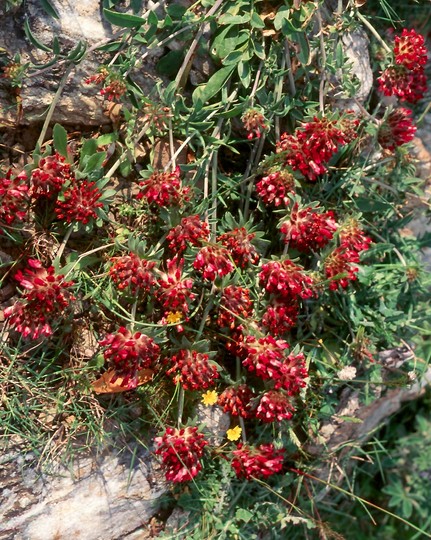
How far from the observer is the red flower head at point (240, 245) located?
10.4ft

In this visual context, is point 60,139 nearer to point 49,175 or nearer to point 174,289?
point 49,175

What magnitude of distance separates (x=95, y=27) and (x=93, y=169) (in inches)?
28.2

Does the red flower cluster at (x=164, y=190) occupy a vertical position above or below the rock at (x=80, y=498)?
above

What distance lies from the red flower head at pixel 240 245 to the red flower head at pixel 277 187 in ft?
0.68

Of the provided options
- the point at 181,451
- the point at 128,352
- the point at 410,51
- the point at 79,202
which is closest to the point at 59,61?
the point at 79,202

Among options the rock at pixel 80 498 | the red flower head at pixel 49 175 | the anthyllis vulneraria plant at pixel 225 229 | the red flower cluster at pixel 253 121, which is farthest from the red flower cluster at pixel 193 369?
the red flower cluster at pixel 253 121

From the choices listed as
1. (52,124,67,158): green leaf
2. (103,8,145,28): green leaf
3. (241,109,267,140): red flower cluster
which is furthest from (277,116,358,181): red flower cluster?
(52,124,67,158): green leaf

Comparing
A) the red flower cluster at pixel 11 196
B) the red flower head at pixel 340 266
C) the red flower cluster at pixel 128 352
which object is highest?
the red flower cluster at pixel 11 196

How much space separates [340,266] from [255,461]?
1.07m

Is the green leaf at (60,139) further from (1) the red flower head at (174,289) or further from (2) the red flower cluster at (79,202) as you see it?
(1) the red flower head at (174,289)

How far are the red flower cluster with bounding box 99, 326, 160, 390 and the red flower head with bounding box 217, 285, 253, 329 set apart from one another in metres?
0.40

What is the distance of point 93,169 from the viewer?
3.04 m

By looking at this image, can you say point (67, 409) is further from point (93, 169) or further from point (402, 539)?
point (402, 539)

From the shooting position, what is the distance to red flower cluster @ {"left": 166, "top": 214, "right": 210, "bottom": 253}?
Result: 300 centimetres
